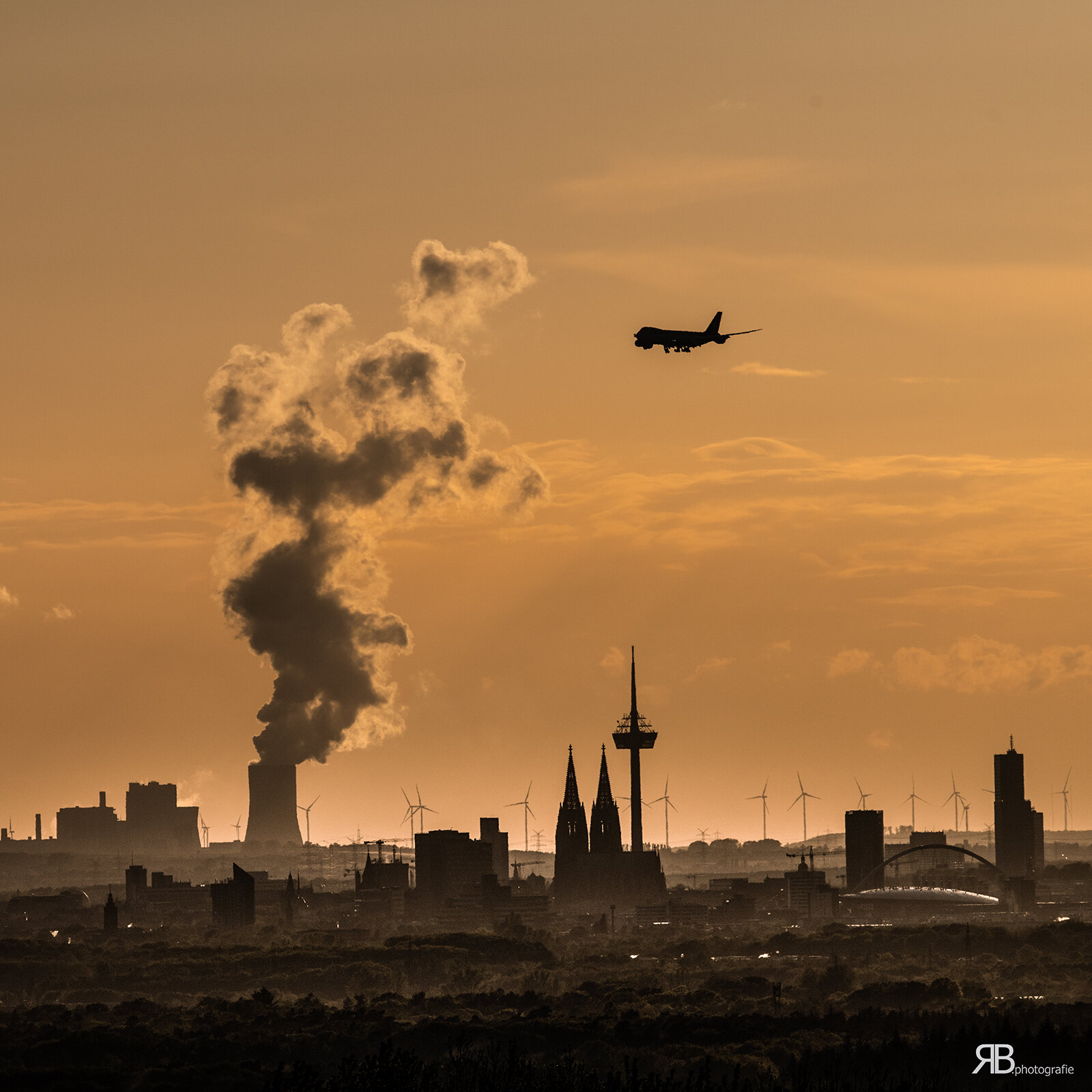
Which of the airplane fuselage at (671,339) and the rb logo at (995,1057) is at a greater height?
the airplane fuselage at (671,339)

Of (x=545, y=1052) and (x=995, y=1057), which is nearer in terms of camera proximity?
(x=995, y=1057)

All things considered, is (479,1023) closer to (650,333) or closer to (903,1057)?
(903,1057)

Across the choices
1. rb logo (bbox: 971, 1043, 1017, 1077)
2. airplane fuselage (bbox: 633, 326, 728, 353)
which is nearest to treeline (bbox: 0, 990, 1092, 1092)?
rb logo (bbox: 971, 1043, 1017, 1077)

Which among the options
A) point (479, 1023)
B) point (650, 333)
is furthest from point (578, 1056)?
point (650, 333)

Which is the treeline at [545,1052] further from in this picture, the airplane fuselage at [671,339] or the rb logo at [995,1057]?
the airplane fuselage at [671,339]

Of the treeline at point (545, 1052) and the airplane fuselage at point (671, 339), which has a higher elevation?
the airplane fuselage at point (671, 339)

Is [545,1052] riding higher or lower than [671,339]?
lower

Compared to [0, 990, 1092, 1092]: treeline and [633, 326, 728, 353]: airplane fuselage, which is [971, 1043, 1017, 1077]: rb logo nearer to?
[0, 990, 1092, 1092]: treeline

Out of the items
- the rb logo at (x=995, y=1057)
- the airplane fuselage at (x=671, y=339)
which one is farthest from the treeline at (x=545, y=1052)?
the airplane fuselage at (x=671, y=339)

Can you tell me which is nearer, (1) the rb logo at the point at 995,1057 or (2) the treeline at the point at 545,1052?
(2) the treeline at the point at 545,1052
